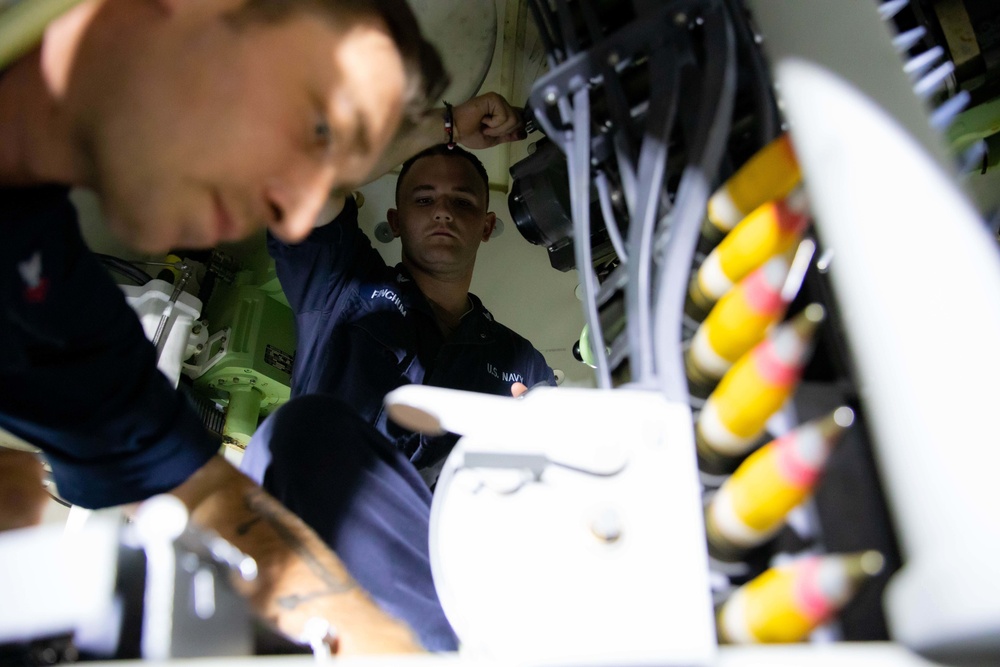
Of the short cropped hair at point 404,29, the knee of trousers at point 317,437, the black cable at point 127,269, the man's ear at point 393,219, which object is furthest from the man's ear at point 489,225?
the knee of trousers at point 317,437

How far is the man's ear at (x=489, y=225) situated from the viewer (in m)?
1.56

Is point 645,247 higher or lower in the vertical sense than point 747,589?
higher

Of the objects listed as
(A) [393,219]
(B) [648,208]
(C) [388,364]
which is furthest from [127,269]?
(B) [648,208]

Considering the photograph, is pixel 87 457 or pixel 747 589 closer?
pixel 747 589

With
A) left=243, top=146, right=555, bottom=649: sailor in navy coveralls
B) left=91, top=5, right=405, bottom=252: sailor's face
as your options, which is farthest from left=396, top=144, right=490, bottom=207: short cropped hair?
A: left=91, top=5, right=405, bottom=252: sailor's face

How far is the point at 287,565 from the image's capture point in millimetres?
624

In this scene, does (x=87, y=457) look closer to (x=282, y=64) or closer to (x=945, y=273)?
(x=282, y=64)

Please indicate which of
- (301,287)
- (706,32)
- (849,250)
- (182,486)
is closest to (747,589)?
(849,250)

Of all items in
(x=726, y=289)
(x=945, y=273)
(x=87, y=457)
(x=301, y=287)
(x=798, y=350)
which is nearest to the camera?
(x=945, y=273)

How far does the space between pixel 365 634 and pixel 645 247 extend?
38 centimetres

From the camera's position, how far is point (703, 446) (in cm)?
45

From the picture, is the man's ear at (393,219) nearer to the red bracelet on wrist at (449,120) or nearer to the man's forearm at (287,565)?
the red bracelet on wrist at (449,120)

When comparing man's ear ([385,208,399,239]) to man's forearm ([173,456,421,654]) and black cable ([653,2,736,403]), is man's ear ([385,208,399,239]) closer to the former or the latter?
man's forearm ([173,456,421,654])

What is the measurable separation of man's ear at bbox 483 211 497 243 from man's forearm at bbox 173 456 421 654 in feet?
3.11
